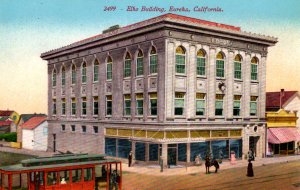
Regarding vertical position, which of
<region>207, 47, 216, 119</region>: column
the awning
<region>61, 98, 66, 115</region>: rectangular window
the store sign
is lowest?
the awning

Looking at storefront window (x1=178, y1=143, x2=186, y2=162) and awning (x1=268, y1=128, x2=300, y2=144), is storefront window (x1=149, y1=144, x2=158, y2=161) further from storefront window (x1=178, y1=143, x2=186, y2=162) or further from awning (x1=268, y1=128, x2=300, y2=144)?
awning (x1=268, y1=128, x2=300, y2=144)

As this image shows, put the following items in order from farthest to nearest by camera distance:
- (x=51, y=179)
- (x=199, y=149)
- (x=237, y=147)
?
1. (x=237, y=147)
2. (x=199, y=149)
3. (x=51, y=179)

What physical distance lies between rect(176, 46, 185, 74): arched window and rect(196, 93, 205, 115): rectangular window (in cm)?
279

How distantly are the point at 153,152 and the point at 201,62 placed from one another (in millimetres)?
8663

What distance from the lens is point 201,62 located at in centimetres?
3231

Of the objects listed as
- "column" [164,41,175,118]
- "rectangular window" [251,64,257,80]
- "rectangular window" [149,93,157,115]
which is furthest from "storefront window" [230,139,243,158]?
"rectangular window" [149,93,157,115]

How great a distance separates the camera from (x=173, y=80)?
30203mm

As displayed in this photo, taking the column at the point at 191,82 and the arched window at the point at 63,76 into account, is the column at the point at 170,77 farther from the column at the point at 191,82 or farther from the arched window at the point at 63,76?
the arched window at the point at 63,76

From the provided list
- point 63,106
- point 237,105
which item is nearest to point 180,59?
point 237,105

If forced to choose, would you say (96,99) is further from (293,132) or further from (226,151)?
(293,132)

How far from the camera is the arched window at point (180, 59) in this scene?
30641 millimetres

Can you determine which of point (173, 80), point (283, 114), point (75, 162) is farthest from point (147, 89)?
point (283, 114)

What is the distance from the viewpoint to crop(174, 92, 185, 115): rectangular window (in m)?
30.7

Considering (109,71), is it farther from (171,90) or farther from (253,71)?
(253,71)
